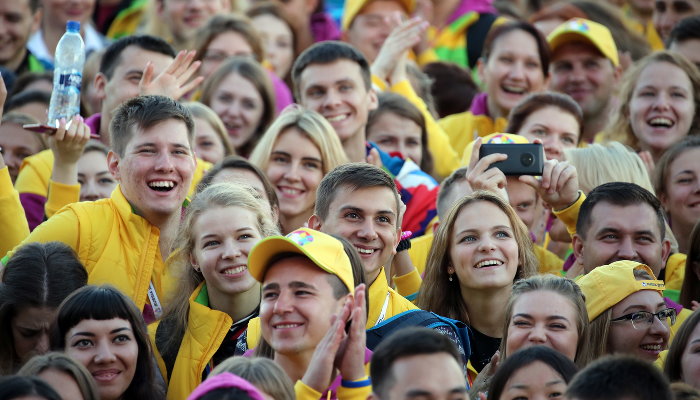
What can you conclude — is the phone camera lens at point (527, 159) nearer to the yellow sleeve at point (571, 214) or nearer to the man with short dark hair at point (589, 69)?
the yellow sleeve at point (571, 214)

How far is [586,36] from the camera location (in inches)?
405

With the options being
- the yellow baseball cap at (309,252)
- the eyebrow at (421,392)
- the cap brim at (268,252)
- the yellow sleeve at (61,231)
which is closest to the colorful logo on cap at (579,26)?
the yellow sleeve at (61,231)

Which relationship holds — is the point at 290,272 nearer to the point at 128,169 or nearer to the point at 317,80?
the point at 128,169

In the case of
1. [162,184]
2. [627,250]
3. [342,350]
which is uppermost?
[162,184]

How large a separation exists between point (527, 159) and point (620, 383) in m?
2.75

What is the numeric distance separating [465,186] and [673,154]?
142cm

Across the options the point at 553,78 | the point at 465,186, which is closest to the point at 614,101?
the point at 553,78

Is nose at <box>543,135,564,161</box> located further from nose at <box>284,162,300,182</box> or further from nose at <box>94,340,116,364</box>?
nose at <box>94,340,116,364</box>

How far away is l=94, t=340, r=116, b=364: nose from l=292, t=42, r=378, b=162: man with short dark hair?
3.20m

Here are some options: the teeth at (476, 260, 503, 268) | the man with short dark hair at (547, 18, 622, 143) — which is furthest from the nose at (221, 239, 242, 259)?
the man with short dark hair at (547, 18, 622, 143)

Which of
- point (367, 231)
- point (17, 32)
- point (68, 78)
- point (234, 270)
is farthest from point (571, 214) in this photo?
point (17, 32)

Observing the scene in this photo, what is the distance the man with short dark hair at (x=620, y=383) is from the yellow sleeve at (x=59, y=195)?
11.6 ft

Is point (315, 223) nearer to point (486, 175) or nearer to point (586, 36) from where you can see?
point (486, 175)

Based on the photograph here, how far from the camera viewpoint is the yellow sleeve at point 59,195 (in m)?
7.50
